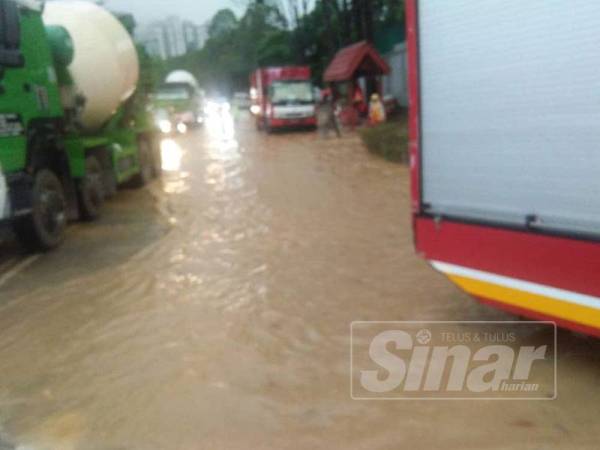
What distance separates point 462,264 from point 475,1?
1.54m

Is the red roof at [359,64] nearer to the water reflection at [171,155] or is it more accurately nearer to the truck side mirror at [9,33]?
the water reflection at [171,155]

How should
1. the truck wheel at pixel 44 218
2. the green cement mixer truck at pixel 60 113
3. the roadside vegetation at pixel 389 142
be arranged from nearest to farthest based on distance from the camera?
the green cement mixer truck at pixel 60 113 < the truck wheel at pixel 44 218 < the roadside vegetation at pixel 389 142

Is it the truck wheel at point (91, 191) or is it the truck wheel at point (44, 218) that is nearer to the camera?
the truck wheel at point (44, 218)

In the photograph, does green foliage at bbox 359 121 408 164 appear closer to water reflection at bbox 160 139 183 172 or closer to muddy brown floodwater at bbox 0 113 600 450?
water reflection at bbox 160 139 183 172

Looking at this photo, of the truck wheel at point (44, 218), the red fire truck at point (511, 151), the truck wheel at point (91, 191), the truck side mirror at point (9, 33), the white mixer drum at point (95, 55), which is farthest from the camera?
the white mixer drum at point (95, 55)

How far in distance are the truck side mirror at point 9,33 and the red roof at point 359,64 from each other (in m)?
19.7

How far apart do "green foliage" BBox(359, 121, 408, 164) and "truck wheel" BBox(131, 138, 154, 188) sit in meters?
5.12

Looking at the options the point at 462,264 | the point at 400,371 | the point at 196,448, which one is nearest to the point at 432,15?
the point at 462,264

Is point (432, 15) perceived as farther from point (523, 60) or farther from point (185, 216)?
point (185, 216)

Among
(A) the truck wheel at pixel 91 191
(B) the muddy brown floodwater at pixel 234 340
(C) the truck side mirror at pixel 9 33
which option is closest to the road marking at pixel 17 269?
(B) the muddy brown floodwater at pixel 234 340

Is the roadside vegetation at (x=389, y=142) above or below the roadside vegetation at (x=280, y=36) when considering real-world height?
below

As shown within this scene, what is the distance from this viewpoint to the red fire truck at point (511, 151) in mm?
3666

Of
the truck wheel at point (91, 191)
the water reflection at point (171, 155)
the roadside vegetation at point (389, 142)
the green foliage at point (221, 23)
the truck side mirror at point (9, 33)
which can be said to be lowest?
the water reflection at point (171, 155)

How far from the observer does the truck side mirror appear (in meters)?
→ 6.73
